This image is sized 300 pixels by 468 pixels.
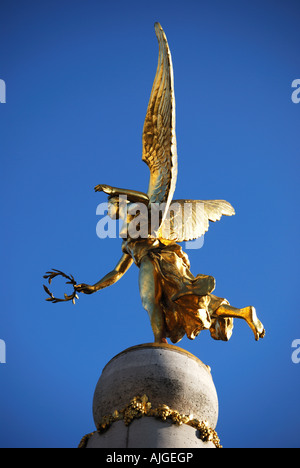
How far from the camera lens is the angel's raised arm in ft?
39.8

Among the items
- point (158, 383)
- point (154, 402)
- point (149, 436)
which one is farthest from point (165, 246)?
point (149, 436)

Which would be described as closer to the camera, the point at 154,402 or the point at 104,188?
the point at 154,402

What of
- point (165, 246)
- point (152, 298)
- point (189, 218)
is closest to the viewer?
point (152, 298)

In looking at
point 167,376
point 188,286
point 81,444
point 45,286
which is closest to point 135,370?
point 167,376

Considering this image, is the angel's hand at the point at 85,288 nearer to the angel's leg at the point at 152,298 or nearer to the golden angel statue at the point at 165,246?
the golden angel statue at the point at 165,246

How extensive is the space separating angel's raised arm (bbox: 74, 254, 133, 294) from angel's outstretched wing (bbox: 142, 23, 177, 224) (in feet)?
4.25

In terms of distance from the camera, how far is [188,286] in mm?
10898

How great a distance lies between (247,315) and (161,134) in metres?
4.00

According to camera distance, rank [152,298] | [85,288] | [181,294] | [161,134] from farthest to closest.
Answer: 1. [161,134]
2. [85,288]
3. [152,298]
4. [181,294]

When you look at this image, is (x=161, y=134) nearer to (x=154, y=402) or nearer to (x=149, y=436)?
(x=154, y=402)

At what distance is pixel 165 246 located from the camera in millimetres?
11984

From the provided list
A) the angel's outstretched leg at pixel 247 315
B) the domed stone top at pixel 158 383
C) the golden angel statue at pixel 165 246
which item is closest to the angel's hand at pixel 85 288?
the golden angel statue at pixel 165 246

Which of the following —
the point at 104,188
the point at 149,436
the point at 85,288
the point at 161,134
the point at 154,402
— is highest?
the point at 161,134
